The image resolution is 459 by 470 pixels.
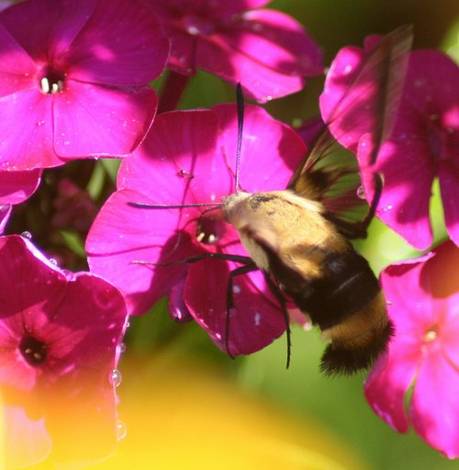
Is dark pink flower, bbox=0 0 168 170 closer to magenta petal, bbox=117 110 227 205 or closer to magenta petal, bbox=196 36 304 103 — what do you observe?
magenta petal, bbox=117 110 227 205

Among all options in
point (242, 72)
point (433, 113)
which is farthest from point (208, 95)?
point (433, 113)

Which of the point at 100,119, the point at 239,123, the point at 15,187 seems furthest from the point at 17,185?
the point at 239,123

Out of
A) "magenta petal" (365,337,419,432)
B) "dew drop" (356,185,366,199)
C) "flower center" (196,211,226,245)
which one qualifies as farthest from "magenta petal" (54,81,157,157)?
"magenta petal" (365,337,419,432)

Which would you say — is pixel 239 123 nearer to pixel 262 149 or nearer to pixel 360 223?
pixel 262 149

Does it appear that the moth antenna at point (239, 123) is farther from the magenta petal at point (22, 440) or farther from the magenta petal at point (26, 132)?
the magenta petal at point (22, 440)

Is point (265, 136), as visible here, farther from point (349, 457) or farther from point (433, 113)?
point (349, 457)
